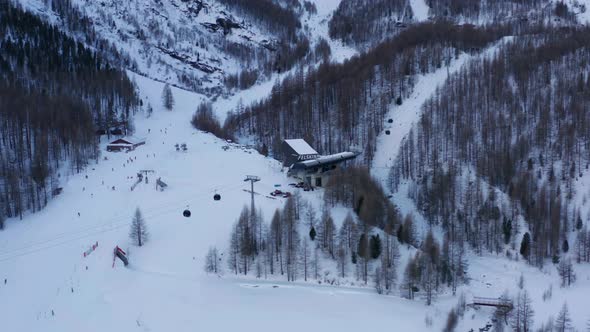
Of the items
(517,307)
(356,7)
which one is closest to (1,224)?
(517,307)

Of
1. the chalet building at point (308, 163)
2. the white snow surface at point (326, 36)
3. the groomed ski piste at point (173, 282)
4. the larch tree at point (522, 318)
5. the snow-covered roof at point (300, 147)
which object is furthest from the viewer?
the white snow surface at point (326, 36)

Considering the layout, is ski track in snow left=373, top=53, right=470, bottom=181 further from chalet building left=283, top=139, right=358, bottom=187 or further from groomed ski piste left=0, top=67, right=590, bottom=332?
groomed ski piste left=0, top=67, right=590, bottom=332

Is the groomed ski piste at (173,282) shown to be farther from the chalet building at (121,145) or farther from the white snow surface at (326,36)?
the white snow surface at (326,36)

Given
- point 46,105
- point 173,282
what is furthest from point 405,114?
point 46,105

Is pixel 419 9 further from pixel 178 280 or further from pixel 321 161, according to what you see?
pixel 178 280

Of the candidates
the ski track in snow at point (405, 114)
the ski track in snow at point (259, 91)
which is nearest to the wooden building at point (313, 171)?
the ski track in snow at point (405, 114)

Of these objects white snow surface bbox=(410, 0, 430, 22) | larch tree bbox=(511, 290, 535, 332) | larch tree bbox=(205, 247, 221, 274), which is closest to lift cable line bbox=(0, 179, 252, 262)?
larch tree bbox=(205, 247, 221, 274)

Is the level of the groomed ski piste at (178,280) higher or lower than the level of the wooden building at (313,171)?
lower
